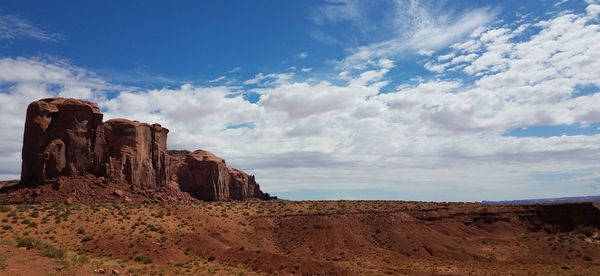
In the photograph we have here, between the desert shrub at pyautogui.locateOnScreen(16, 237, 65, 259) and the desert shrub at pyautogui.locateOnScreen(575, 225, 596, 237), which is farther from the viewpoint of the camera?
the desert shrub at pyautogui.locateOnScreen(575, 225, 596, 237)

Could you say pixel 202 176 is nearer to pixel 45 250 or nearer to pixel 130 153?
pixel 130 153

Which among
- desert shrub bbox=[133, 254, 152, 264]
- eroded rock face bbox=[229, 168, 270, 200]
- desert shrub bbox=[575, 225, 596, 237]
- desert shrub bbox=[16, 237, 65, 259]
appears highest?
eroded rock face bbox=[229, 168, 270, 200]

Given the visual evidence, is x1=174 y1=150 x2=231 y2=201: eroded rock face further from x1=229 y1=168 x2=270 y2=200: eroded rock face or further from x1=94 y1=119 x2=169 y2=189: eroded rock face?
x1=94 y1=119 x2=169 y2=189: eroded rock face

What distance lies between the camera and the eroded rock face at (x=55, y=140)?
6072 centimetres

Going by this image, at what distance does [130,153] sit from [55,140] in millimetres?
10750

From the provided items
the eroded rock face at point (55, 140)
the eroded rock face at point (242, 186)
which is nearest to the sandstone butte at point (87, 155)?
the eroded rock face at point (55, 140)

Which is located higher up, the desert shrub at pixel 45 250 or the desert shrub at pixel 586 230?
the desert shrub at pixel 45 250

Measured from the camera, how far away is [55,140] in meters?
61.4

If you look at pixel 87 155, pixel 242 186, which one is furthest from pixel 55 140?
pixel 242 186

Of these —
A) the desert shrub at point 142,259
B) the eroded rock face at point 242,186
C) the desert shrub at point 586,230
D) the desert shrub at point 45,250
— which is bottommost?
the desert shrub at point 142,259

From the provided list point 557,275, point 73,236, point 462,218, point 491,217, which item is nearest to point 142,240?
point 73,236

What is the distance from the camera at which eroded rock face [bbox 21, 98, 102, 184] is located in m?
60.7

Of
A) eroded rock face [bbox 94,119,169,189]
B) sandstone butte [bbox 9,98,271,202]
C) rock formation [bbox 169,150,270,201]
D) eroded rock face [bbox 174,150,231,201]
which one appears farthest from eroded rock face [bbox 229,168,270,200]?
eroded rock face [bbox 94,119,169,189]

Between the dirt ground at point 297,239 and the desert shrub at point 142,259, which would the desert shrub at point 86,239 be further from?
the desert shrub at point 142,259
